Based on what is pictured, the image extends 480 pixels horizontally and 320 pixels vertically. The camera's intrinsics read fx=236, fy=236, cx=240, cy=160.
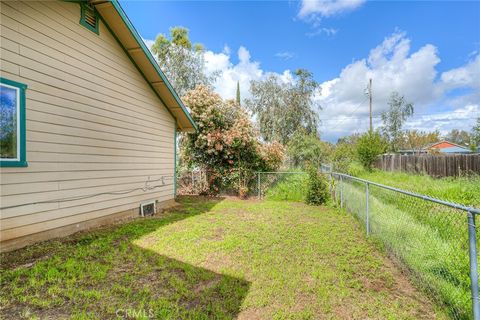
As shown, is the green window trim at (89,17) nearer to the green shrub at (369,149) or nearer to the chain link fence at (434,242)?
the chain link fence at (434,242)

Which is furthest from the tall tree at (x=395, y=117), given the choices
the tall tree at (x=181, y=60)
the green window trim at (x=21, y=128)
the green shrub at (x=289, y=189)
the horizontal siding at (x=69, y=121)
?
the green window trim at (x=21, y=128)

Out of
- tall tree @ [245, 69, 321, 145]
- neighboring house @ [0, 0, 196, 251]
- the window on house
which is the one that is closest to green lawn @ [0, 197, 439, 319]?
neighboring house @ [0, 0, 196, 251]

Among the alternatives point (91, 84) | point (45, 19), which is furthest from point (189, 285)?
point (45, 19)

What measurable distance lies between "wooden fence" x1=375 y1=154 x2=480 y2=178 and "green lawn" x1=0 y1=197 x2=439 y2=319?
33.4 ft

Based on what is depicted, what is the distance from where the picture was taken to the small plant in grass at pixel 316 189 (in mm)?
8117

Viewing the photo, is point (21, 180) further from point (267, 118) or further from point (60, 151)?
point (267, 118)

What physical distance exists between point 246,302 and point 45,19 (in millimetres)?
5362

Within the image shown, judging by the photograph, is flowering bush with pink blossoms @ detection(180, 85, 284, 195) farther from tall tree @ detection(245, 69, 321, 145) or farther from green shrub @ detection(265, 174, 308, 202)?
tall tree @ detection(245, 69, 321, 145)

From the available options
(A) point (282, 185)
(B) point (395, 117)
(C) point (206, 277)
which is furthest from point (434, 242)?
(B) point (395, 117)

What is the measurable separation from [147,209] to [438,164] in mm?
14195

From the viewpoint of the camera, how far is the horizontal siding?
141 inches

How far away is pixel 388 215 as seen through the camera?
405cm
